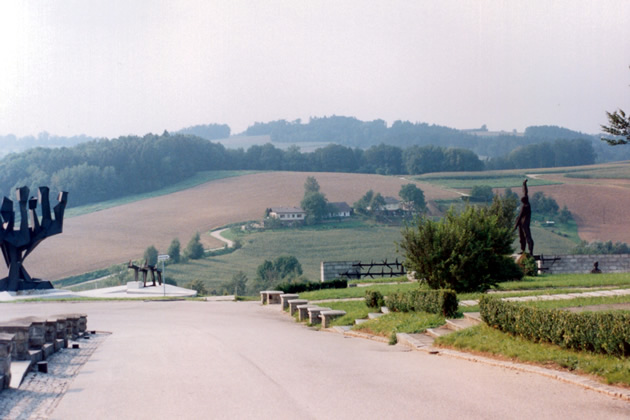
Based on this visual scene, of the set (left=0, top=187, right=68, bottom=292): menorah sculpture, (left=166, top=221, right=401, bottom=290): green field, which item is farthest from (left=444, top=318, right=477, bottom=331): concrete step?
(left=166, top=221, right=401, bottom=290): green field

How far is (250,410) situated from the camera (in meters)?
6.61

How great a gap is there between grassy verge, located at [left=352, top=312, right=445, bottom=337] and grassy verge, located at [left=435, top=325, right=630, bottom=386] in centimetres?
143

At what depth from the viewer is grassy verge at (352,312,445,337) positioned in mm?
12406

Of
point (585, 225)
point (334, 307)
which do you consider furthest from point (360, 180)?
point (334, 307)

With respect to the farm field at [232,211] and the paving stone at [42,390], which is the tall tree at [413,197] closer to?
the farm field at [232,211]

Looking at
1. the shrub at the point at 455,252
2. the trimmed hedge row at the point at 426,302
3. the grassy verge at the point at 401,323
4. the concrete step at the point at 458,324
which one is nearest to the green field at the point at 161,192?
the shrub at the point at 455,252

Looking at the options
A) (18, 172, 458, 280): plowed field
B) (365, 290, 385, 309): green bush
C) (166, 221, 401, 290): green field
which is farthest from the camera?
(18, 172, 458, 280): plowed field

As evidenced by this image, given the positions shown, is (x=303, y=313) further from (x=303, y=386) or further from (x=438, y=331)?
(x=303, y=386)

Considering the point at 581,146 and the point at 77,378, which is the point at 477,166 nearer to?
Result: the point at 581,146

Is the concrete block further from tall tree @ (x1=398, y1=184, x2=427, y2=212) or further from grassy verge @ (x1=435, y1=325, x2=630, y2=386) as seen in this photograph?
tall tree @ (x1=398, y1=184, x2=427, y2=212)

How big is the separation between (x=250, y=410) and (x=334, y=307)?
11.9m

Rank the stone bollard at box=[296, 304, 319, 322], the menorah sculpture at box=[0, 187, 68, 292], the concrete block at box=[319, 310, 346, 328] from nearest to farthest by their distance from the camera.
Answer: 1. the concrete block at box=[319, 310, 346, 328]
2. the stone bollard at box=[296, 304, 319, 322]
3. the menorah sculpture at box=[0, 187, 68, 292]

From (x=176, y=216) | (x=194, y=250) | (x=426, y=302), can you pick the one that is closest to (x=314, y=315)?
(x=426, y=302)

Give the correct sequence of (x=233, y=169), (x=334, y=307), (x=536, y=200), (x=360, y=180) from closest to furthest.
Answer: (x=334, y=307) → (x=536, y=200) → (x=360, y=180) → (x=233, y=169)
